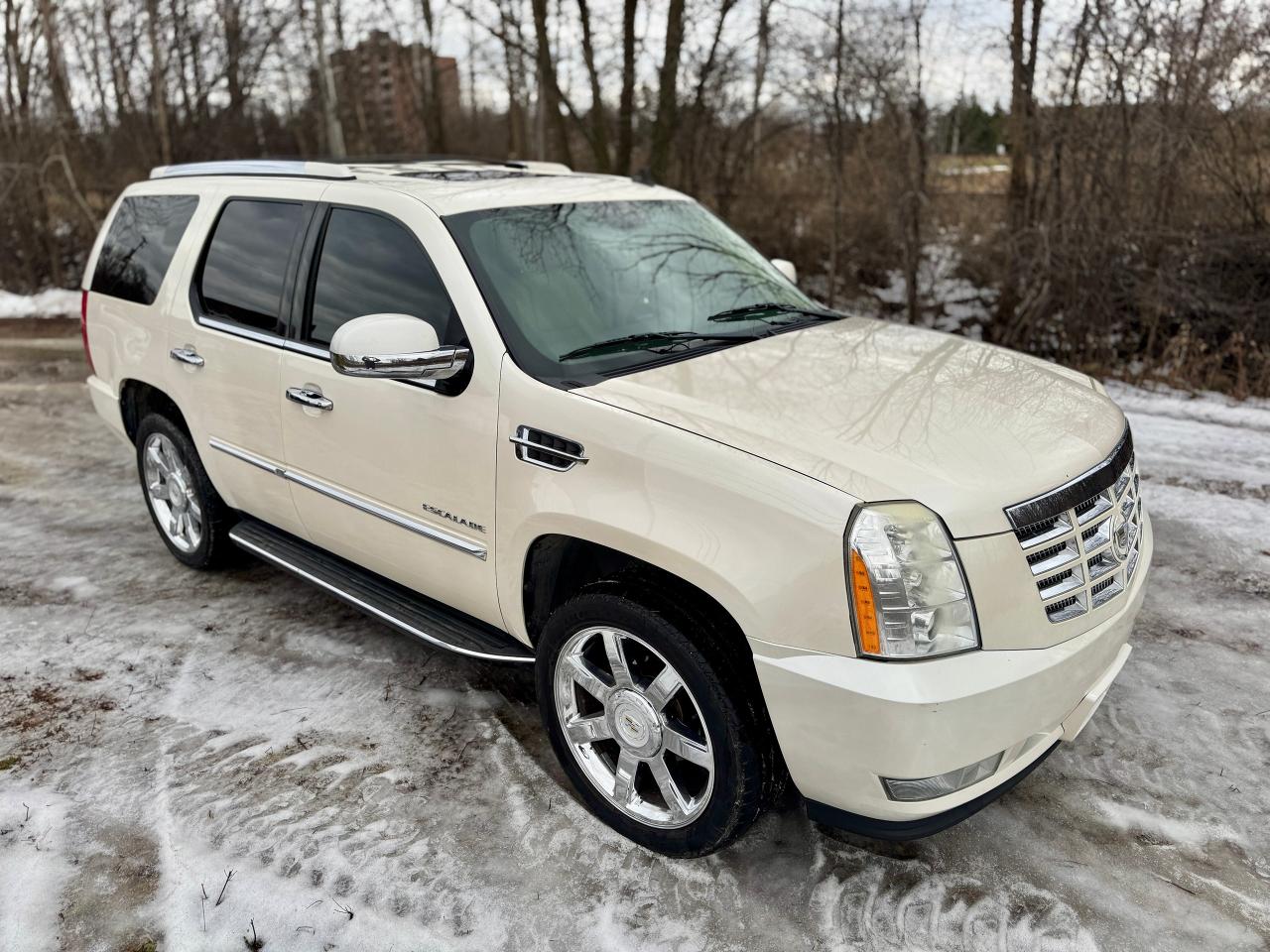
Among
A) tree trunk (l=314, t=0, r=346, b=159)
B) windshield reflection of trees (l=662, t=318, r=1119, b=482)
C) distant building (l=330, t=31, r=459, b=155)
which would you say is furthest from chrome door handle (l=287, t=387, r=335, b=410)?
distant building (l=330, t=31, r=459, b=155)

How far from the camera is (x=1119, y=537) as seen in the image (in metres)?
2.75

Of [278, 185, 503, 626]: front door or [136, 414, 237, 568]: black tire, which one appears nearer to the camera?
[278, 185, 503, 626]: front door

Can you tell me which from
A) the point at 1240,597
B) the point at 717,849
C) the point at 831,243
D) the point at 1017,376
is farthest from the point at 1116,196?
the point at 717,849

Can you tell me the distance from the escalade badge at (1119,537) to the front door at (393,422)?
1.81 m

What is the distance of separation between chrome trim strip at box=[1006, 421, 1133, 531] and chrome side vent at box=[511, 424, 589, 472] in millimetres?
1149

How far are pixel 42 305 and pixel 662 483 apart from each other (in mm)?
13492

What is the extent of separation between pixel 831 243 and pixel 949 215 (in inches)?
62.0

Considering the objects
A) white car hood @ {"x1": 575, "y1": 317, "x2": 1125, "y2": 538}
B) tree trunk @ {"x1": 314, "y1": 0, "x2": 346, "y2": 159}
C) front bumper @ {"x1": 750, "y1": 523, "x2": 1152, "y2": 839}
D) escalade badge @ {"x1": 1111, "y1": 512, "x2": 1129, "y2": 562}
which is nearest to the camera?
front bumper @ {"x1": 750, "y1": 523, "x2": 1152, "y2": 839}

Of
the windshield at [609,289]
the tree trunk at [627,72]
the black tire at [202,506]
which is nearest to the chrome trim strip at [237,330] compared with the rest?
the black tire at [202,506]

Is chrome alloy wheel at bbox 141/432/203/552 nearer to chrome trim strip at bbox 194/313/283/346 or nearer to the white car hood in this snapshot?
chrome trim strip at bbox 194/313/283/346

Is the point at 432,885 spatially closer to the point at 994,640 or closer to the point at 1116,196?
the point at 994,640

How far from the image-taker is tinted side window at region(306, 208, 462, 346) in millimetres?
3275

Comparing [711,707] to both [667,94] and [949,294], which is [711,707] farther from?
[667,94]

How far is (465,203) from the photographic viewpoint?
3.46 metres
